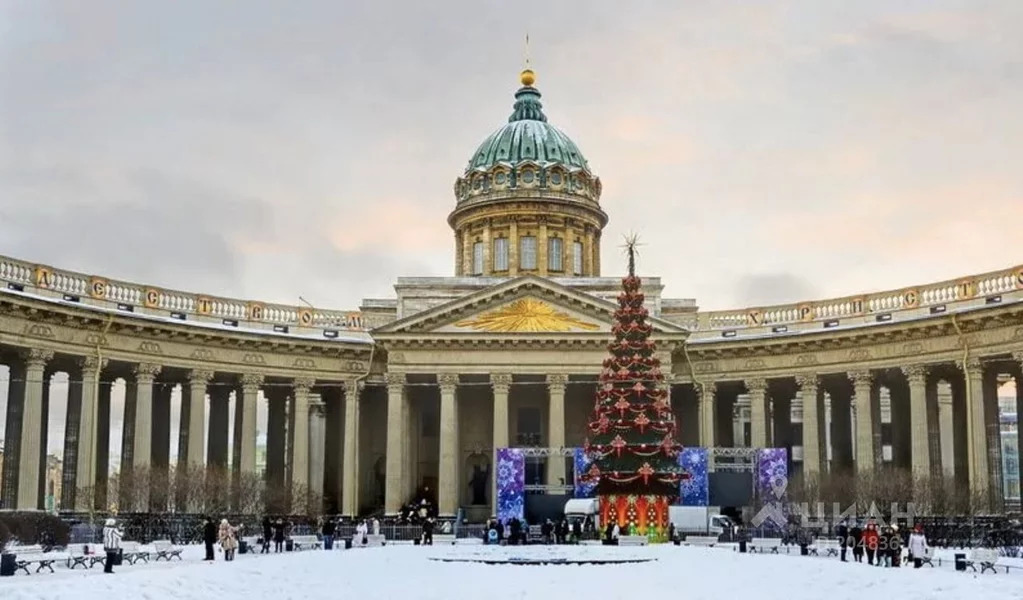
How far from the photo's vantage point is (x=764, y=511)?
61.5 metres

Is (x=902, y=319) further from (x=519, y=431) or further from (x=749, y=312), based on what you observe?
(x=519, y=431)

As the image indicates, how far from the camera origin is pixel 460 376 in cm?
7300

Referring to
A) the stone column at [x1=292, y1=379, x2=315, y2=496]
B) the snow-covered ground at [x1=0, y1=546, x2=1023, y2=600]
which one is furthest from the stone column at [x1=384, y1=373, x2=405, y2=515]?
the snow-covered ground at [x1=0, y1=546, x2=1023, y2=600]

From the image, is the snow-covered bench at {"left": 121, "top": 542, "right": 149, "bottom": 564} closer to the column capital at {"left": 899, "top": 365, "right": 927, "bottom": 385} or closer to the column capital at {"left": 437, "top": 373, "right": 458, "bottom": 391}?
the column capital at {"left": 437, "top": 373, "right": 458, "bottom": 391}

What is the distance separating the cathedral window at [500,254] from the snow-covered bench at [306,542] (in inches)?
1302

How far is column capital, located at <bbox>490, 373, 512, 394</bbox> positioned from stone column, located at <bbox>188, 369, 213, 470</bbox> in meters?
14.9

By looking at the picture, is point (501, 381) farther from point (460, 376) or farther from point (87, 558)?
point (87, 558)

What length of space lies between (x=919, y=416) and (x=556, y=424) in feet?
60.8

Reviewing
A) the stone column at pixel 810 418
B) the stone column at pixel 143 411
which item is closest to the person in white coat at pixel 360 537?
the stone column at pixel 143 411

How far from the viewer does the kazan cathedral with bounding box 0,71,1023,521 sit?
200ft

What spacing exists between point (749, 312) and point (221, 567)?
4476 cm

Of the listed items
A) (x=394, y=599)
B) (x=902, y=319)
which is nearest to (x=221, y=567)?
(x=394, y=599)

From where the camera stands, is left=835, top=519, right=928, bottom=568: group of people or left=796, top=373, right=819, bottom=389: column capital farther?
left=796, top=373, right=819, bottom=389: column capital

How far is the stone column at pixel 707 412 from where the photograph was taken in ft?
240
